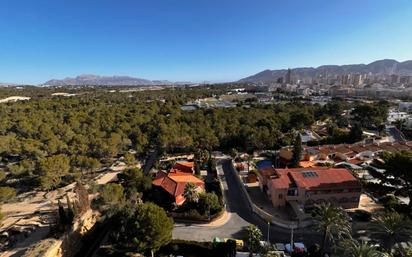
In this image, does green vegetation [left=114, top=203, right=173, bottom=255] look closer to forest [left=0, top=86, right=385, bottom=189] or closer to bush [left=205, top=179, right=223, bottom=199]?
bush [left=205, top=179, right=223, bottom=199]

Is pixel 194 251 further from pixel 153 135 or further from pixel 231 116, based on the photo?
pixel 231 116

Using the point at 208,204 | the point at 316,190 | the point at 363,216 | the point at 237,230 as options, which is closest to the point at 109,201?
the point at 208,204

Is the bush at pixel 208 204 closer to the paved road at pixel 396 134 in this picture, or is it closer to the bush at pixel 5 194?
the bush at pixel 5 194

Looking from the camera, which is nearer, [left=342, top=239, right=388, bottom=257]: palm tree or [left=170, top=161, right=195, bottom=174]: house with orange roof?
[left=342, top=239, right=388, bottom=257]: palm tree

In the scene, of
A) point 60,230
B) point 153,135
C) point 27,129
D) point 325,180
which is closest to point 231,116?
point 153,135

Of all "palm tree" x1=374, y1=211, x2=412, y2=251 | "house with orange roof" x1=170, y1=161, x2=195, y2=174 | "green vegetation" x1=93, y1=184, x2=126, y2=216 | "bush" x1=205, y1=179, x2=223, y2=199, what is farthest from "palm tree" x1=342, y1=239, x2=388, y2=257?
"house with orange roof" x1=170, y1=161, x2=195, y2=174

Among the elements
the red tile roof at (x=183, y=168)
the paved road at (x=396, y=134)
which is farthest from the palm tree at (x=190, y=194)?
the paved road at (x=396, y=134)

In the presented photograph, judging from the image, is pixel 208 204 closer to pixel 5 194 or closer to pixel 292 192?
pixel 292 192
